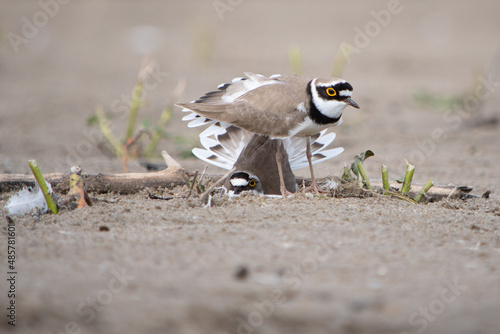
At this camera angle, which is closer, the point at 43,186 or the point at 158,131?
the point at 43,186

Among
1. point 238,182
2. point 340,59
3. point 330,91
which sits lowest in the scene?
point 238,182

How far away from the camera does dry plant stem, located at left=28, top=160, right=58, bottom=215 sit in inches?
118

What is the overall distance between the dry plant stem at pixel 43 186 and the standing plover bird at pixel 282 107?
51.0 inches

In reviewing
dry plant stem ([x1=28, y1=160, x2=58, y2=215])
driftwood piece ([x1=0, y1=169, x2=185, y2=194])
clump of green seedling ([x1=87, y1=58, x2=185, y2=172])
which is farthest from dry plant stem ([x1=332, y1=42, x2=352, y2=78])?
dry plant stem ([x1=28, y1=160, x2=58, y2=215])

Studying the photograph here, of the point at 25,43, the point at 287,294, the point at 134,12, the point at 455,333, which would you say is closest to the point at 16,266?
the point at 287,294

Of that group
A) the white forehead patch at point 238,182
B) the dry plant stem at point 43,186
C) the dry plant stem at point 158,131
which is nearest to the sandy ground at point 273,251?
the dry plant stem at point 43,186

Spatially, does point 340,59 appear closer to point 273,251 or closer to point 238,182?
point 238,182

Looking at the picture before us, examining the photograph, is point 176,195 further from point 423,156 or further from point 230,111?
point 423,156

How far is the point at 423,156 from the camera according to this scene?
19.3ft

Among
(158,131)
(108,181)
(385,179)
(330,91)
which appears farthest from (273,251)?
(158,131)

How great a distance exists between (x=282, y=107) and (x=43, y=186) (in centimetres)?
163

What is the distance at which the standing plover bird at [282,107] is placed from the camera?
142 inches

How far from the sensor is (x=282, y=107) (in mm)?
3652

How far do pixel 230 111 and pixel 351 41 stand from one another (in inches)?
388
